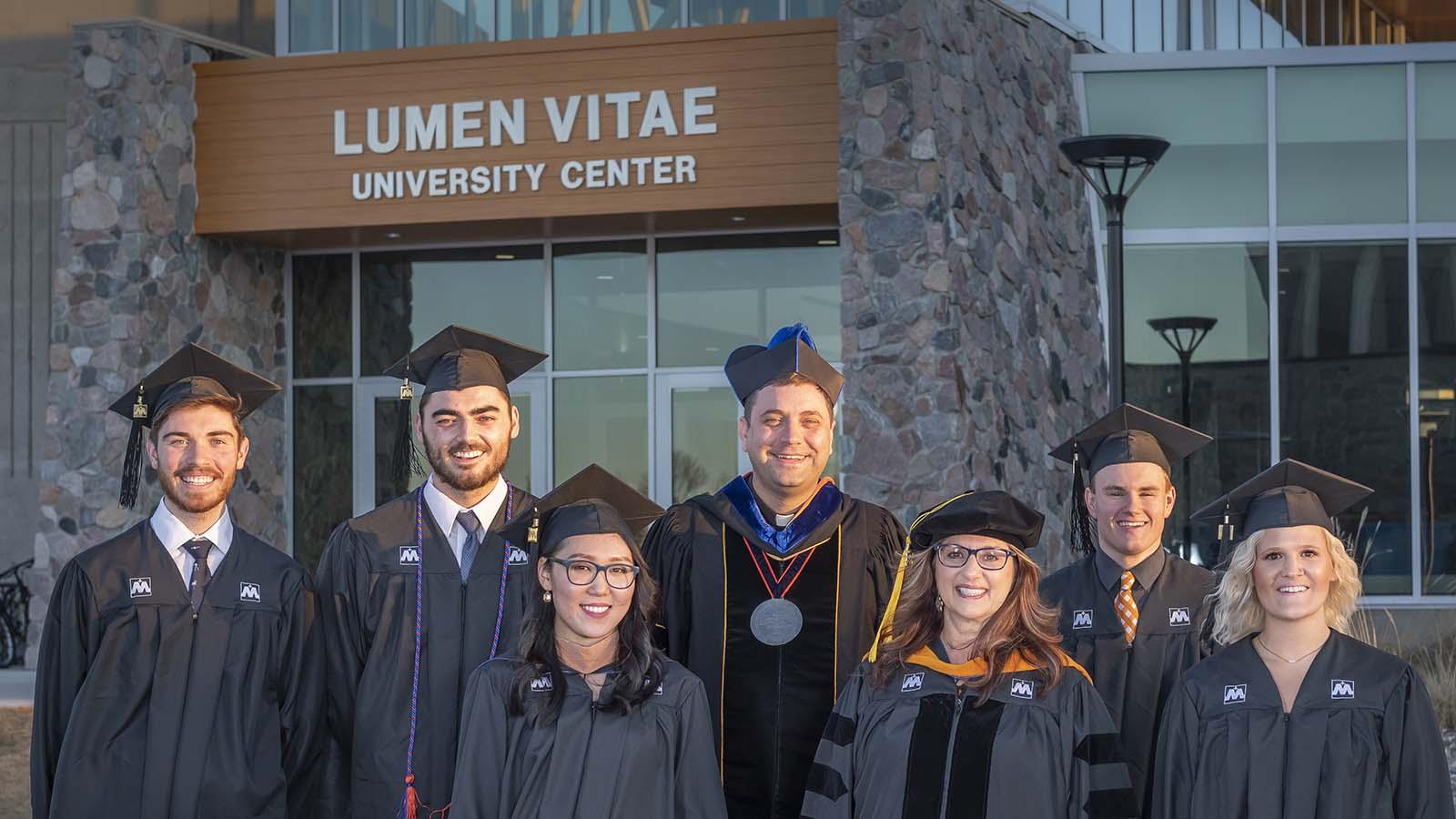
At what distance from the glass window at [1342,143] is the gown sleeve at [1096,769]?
9.44 meters

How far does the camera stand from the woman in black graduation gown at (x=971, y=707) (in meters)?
3.84

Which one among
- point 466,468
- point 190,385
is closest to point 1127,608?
point 466,468

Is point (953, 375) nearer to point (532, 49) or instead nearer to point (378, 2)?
point (532, 49)

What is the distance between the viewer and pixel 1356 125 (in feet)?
40.3

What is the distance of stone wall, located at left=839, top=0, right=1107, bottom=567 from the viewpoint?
1031 cm

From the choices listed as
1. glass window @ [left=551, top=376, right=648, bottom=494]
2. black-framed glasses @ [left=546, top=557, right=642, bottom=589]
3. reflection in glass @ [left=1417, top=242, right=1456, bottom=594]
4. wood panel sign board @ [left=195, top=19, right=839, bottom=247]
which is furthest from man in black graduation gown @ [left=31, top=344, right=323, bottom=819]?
reflection in glass @ [left=1417, top=242, right=1456, bottom=594]

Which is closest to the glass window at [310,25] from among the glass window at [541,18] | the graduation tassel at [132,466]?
the glass window at [541,18]

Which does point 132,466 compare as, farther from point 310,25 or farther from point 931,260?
point 310,25

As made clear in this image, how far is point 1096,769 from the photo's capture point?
3818mm

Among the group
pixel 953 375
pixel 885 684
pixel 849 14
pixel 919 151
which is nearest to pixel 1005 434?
pixel 953 375

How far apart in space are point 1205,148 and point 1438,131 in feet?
5.76

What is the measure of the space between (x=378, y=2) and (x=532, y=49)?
8.64 feet

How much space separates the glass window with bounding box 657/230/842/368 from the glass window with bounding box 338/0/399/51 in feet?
10.3

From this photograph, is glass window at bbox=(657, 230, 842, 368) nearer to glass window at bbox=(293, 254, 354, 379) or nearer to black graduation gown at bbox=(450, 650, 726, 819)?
glass window at bbox=(293, 254, 354, 379)
